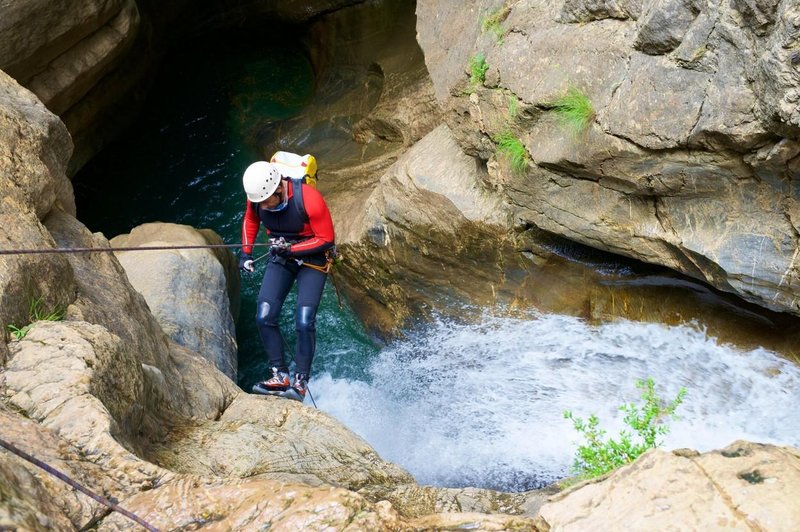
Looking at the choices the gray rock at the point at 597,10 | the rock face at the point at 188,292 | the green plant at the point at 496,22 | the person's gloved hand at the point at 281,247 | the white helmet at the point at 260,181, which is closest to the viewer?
the gray rock at the point at 597,10

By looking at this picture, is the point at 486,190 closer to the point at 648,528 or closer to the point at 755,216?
the point at 755,216

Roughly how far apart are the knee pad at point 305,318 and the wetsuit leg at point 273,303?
24cm

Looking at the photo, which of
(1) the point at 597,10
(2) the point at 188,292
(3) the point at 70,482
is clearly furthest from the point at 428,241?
(3) the point at 70,482

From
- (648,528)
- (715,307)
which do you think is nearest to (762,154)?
(715,307)

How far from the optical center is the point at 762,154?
17.0 feet

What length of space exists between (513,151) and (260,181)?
2.35m

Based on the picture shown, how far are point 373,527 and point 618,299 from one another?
462 centimetres

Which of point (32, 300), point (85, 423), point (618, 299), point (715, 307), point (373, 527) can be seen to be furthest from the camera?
point (618, 299)

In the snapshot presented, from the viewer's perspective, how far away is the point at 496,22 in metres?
7.33

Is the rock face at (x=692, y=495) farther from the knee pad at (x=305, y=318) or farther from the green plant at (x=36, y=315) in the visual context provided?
the knee pad at (x=305, y=318)

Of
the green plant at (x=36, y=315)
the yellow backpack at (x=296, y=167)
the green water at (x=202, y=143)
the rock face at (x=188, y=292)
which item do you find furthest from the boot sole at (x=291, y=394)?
the green plant at (x=36, y=315)

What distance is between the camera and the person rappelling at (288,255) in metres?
6.64

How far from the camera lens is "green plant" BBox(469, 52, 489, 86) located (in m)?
7.27

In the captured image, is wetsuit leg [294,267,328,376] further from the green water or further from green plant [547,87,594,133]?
green plant [547,87,594,133]
